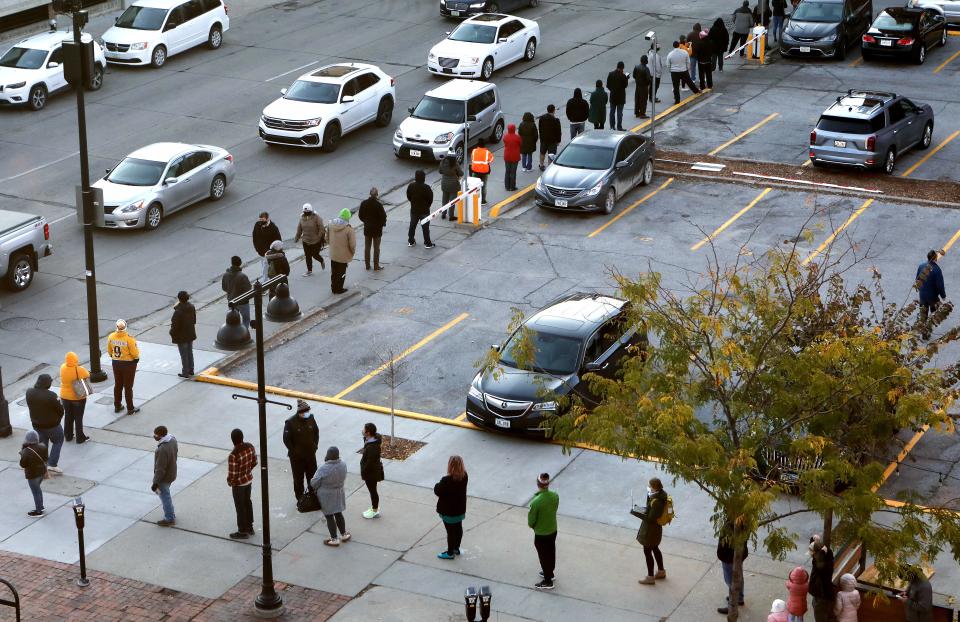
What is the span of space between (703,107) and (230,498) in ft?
→ 74.5

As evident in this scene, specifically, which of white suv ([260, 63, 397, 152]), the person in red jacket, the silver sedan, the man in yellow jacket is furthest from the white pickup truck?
the person in red jacket

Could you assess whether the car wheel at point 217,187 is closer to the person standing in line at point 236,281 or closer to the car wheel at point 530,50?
the person standing in line at point 236,281

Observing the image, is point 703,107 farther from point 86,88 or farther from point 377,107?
point 86,88

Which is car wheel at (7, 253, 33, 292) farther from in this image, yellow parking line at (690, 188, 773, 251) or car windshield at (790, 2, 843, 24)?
car windshield at (790, 2, 843, 24)

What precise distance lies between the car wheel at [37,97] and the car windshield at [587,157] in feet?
47.2

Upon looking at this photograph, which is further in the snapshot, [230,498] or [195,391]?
[195,391]

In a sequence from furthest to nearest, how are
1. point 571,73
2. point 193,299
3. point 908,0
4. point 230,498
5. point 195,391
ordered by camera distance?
point 908,0
point 571,73
point 193,299
point 195,391
point 230,498

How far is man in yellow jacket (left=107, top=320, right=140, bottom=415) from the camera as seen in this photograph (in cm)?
2150

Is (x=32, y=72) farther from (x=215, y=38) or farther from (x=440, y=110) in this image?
(x=440, y=110)

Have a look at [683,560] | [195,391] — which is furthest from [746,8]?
[683,560]

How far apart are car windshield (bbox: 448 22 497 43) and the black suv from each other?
19.5 meters

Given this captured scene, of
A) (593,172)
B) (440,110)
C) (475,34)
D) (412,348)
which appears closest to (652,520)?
(412,348)

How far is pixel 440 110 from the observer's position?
34.4m

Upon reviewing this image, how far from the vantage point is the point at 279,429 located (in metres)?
21.5
